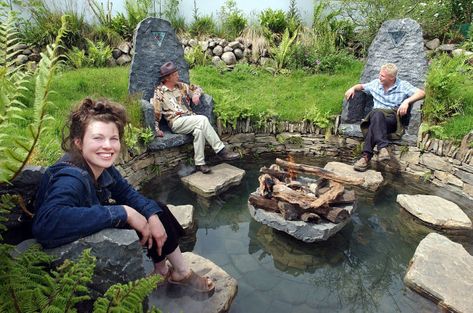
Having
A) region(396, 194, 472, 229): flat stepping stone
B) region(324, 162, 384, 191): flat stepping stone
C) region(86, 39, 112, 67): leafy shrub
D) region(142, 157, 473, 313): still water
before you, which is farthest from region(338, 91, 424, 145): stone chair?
region(86, 39, 112, 67): leafy shrub

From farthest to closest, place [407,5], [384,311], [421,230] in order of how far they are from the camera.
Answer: [407,5]
[421,230]
[384,311]

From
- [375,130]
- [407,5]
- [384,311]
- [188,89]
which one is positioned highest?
[407,5]

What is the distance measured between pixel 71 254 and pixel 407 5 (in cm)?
1033

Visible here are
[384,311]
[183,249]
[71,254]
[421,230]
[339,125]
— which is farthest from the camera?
[339,125]

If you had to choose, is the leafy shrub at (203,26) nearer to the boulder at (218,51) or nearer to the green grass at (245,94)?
the boulder at (218,51)

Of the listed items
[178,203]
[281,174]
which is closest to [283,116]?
[281,174]

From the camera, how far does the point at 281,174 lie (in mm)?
4492

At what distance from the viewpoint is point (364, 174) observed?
17.9 ft

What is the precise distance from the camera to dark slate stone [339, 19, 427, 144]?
245 inches

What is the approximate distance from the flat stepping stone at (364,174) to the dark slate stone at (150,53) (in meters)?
3.24

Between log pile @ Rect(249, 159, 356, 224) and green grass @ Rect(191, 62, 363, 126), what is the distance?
1936 millimetres

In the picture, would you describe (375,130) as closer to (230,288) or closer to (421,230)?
(421,230)

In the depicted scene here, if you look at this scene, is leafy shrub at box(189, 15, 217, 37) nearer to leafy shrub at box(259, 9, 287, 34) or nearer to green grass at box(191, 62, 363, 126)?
leafy shrub at box(259, 9, 287, 34)

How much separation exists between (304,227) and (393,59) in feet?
14.2
